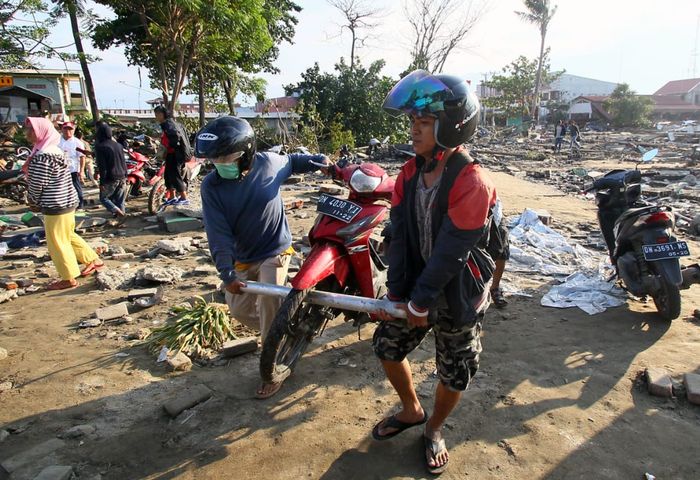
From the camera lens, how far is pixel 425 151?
207 cm

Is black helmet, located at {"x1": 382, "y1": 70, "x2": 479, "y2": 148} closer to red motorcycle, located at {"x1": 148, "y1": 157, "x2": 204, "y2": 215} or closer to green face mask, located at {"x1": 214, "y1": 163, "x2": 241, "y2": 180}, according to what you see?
green face mask, located at {"x1": 214, "y1": 163, "x2": 241, "y2": 180}

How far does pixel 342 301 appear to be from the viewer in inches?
89.1

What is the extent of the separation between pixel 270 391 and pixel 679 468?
7.60 feet

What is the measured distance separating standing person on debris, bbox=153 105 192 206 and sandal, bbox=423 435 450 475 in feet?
22.6

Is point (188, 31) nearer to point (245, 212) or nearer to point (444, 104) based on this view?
point (245, 212)

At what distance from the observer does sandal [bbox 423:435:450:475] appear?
2.33 metres

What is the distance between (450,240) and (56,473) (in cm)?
223

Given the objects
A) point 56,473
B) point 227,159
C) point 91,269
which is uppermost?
point 227,159

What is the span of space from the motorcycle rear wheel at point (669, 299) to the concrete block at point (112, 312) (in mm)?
4738

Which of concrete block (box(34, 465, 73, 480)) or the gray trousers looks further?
the gray trousers

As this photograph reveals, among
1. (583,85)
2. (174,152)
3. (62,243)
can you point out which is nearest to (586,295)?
(62,243)

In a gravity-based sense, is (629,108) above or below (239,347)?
above

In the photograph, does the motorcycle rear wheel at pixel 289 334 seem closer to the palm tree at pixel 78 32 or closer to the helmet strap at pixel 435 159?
the helmet strap at pixel 435 159

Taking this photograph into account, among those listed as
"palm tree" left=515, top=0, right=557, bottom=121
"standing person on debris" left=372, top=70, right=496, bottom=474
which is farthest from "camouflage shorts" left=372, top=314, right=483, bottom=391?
"palm tree" left=515, top=0, right=557, bottom=121
